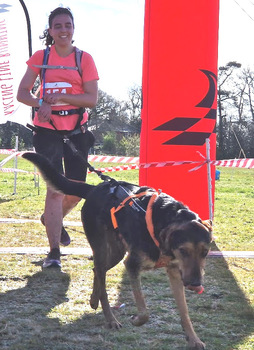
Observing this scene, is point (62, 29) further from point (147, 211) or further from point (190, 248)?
point (190, 248)

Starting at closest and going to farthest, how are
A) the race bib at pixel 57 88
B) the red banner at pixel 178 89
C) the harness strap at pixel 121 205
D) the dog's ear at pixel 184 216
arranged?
the dog's ear at pixel 184 216
the harness strap at pixel 121 205
the race bib at pixel 57 88
the red banner at pixel 178 89

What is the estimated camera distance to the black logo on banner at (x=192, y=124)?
6883 millimetres

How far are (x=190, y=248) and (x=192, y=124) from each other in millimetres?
4223

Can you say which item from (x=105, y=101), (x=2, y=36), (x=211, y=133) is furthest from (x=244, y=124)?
(x=211, y=133)

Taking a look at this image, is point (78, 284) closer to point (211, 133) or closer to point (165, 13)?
point (211, 133)

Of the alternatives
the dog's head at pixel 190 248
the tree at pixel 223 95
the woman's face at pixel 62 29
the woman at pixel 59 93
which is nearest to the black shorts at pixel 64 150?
the woman at pixel 59 93

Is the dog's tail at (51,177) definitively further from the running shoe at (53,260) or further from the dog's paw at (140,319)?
the dog's paw at (140,319)

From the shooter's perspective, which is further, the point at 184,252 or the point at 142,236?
the point at 142,236

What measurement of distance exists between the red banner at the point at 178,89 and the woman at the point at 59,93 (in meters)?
1.86

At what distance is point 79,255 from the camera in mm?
5824

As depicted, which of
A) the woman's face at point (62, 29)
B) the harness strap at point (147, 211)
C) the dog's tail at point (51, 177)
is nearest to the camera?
the harness strap at point (147, 211)

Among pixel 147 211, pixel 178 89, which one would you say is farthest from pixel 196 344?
pixel 178 89

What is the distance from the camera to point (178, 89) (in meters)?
6.84

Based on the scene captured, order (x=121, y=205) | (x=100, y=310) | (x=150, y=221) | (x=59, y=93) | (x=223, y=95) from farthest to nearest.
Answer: (x=223, y=95), (x=59, y=93), (x=100, y=310), (x=121, y=205), (x=150, y=221)
